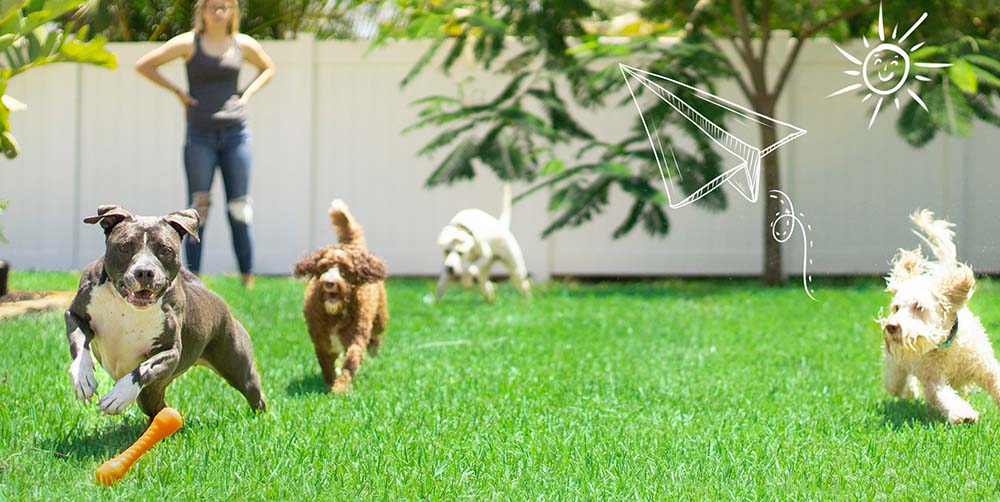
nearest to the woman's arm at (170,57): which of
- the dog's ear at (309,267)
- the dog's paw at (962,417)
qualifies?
the dog's ear at (309,267)

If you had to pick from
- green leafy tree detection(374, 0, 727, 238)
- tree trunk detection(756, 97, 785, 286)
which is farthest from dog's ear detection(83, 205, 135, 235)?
green leafy tree detection(374, 0, 727, 238)

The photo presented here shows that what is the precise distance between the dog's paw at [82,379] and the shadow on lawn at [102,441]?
1.12 feet

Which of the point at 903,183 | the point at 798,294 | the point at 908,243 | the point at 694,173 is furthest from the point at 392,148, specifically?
the point at 908,243

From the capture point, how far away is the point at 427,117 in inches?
316

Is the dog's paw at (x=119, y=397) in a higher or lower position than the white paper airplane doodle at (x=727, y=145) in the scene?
lower

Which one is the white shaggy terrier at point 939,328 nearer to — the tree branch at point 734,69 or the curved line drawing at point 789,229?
the curved line drawing at point 789,229

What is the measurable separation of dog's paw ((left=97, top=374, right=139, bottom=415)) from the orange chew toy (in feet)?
0.39

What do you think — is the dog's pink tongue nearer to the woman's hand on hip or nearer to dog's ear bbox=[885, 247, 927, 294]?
dog's ear bbox=[885, 247, 927, 294]

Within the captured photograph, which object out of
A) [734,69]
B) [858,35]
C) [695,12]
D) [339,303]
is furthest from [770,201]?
[695,12]

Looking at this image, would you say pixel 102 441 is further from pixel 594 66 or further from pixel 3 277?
pixel 594 66

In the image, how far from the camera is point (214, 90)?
580cm

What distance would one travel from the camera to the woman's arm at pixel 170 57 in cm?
582

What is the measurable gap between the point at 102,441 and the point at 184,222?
722 mm

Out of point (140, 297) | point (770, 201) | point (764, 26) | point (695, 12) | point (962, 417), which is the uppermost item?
point (695, 12)
